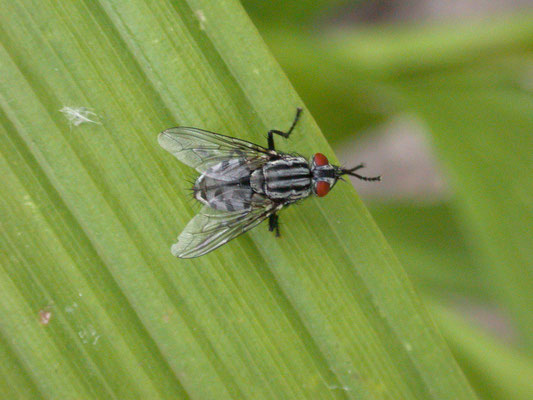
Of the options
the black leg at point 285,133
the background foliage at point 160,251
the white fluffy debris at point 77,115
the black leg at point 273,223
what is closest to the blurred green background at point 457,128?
the background foliage at point 160,251

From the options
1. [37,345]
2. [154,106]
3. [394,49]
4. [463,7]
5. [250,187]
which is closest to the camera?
[37,345]

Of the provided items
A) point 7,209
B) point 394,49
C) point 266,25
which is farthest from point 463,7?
point 7,209

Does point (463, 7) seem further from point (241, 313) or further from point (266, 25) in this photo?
point (241, 313)

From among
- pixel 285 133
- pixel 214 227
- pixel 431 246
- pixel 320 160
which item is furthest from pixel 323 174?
pixel 431 246

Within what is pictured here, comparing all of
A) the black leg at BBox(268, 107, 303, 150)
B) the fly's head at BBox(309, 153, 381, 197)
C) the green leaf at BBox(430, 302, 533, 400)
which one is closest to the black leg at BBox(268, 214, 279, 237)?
the fly's head at BBox(309, 153, 381, 197)

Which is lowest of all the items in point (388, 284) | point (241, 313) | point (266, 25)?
point (388, 284)

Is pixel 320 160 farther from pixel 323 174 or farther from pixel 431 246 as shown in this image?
pixel 431 246

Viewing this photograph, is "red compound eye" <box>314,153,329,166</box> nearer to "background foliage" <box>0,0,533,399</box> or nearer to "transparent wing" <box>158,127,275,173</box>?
"background foliage" <box>0,0,533,399</box>
